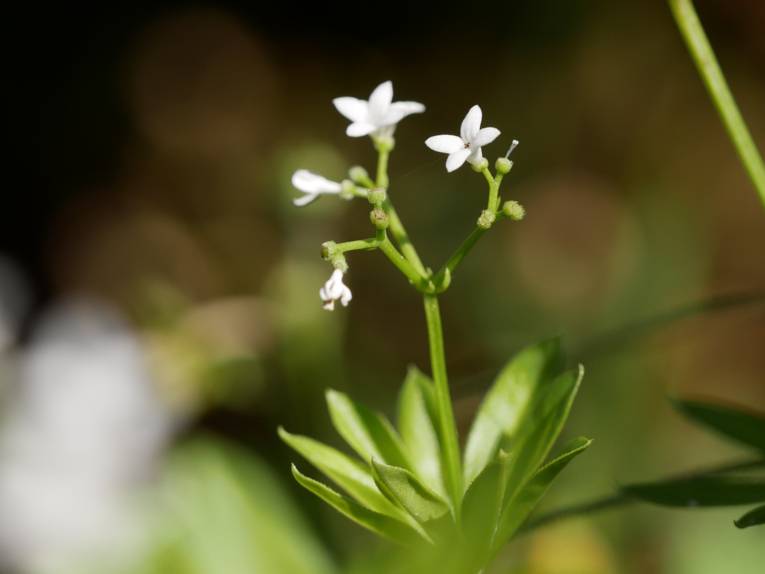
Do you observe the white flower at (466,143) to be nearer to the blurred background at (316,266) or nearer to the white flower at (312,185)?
the white flower at (312,185)

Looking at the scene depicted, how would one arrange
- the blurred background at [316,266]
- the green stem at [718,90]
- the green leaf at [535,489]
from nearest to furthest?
the green leaf at [535,489], the green stem at [718,90], the blurred background at [316,266]

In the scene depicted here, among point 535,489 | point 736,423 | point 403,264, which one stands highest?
point 403,264

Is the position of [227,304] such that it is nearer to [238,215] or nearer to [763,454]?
[238,215]

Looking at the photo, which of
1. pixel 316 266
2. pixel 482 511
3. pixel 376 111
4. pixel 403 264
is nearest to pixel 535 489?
pixel 482 511

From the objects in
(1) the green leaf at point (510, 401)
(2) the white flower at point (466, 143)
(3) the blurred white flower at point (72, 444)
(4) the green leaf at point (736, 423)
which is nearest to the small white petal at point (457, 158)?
(2) the white flower at point (466, 143)

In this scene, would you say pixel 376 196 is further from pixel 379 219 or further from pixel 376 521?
pixel 376 521

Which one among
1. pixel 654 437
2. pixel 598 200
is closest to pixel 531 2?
pixel 598 200

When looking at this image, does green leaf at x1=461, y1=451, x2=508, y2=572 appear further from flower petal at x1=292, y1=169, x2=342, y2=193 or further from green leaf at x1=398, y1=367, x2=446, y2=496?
flower petal at x1=292, y1=169, x2=342, y2=193
